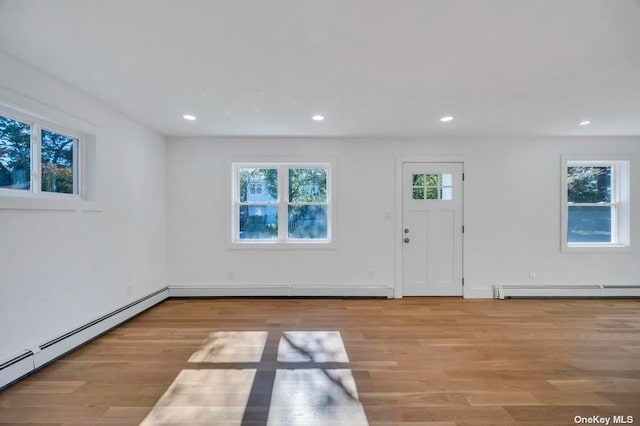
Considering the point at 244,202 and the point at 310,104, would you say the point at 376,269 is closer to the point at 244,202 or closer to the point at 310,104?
the point at 244,202

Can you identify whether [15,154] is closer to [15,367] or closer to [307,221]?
[15,367]

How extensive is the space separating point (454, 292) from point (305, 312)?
2.32 meters

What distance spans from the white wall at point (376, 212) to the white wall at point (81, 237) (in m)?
0.47

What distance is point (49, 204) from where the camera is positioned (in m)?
2.47

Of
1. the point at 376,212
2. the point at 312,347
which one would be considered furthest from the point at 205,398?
the point at 376,212

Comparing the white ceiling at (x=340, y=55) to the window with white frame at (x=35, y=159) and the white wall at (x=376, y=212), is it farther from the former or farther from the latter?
the white wall at (x=376, y=212)

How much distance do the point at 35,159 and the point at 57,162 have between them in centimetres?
28

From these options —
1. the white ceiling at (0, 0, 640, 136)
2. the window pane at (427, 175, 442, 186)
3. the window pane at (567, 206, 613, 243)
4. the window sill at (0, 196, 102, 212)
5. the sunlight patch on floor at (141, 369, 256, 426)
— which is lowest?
the sunlight patch on floor at (141, 369, 256, 426)

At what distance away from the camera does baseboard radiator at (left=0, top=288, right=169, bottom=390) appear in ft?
7.10

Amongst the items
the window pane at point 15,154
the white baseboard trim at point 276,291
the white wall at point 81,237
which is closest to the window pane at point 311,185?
the white baseboard trim at point 276,291

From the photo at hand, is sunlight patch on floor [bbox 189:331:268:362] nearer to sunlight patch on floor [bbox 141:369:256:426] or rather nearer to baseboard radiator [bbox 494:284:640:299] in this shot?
sunlight patch on floor [bbox 141:369:256:426]

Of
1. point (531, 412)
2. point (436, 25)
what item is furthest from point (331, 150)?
point (531, 412)

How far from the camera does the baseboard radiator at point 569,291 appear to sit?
170 inches

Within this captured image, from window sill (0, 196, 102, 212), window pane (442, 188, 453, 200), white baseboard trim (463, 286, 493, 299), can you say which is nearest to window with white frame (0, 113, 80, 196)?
window sill (0, 196, 102, 212)
